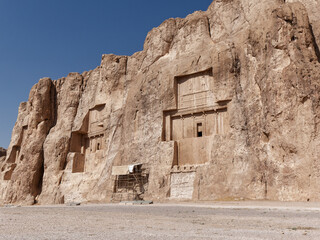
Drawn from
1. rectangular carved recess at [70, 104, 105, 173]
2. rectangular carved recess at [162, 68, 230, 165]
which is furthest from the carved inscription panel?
rectangular carved recess at [70, 104, 105, 173]

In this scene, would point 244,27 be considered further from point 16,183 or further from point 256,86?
point 16,183

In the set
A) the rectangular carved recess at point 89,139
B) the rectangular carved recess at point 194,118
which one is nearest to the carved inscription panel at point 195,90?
the rectangular carved recess at point 194,118

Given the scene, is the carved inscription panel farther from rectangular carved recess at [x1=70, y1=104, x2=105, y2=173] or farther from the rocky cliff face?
rectangular carved recess at [x1=70, y1=104, x2=105, y2=173]

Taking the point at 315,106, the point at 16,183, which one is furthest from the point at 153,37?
the point at 16,183

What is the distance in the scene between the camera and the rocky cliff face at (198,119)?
64.3 feet

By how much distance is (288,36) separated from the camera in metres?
20.6

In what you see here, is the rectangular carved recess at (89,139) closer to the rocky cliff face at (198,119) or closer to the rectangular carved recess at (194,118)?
the rocky cliff face at (198,119)

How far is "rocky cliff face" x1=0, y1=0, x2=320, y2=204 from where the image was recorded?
19.6 metres

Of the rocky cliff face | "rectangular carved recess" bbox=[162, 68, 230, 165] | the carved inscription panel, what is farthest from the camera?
the carved inscription panel

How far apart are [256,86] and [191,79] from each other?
610cm

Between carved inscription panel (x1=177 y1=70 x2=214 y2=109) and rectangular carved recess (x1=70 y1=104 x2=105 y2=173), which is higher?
carved inscription panel (x1=177 y1=70 x2=214 y2=109)

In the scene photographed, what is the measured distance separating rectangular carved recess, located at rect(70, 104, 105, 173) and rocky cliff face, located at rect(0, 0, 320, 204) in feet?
0.36

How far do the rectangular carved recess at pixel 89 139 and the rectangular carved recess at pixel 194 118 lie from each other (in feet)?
32.4

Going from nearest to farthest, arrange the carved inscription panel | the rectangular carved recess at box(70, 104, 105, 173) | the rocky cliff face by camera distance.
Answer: the rocky cliff face
the carved inscription panel
the rectangular carved recess at box(70, 104, 105, 173)
